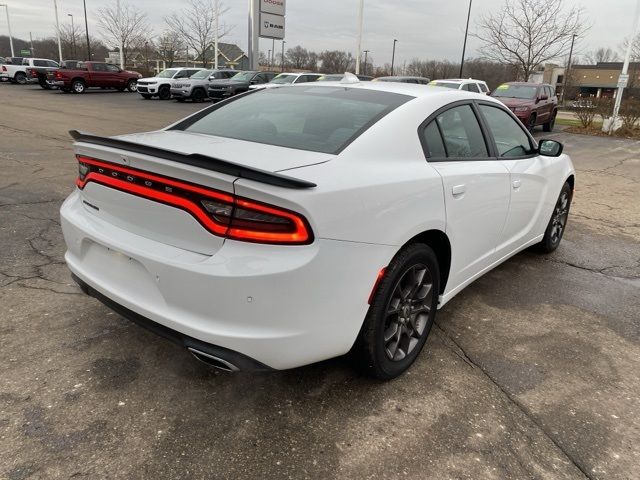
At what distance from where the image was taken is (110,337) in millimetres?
3035

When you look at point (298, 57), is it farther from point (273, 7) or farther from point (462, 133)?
point (462, 133)

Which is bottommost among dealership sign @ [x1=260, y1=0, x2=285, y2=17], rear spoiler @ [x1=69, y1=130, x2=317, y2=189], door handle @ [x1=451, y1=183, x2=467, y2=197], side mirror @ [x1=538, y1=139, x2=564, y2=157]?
door handle @ [x1=451, y1=183, x2=467, y2=197]

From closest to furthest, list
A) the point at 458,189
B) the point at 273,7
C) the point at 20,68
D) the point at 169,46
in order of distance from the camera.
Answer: the point at 458,189 < the point at 273,7 < the point at 20,68 < the point at 169,46

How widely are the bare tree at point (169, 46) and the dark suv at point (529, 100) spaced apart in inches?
1569

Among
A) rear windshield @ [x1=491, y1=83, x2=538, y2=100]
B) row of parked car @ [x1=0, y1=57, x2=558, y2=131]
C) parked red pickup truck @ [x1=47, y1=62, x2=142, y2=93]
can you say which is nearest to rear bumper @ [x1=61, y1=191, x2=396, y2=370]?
row of parked car @ [x1=0, y1=57, x2=558, y2=131]

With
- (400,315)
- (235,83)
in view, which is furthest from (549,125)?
(400,315)

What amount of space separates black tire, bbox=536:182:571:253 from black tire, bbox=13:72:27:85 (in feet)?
133

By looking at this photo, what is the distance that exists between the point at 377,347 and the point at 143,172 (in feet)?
4.60

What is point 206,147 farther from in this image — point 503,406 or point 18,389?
point 503,406

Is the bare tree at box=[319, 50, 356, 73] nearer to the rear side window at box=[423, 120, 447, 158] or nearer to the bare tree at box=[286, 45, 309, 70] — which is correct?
Answer: the bare tree at box=[286, 45, 309, 70]

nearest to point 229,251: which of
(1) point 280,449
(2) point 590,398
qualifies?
(1) point 280,449

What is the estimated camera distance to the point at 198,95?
2519 cm

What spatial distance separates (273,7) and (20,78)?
20.0 metres

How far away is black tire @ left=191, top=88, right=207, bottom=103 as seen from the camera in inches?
979
